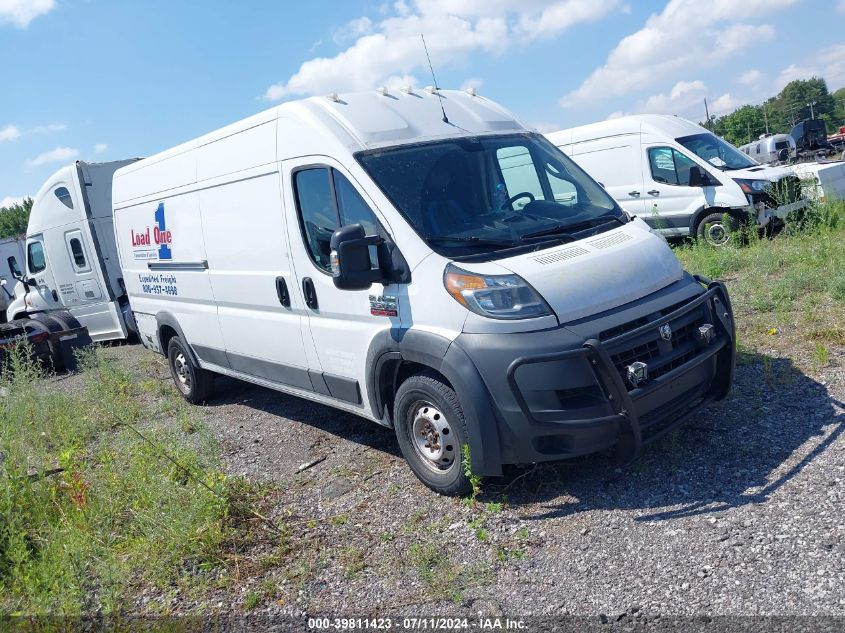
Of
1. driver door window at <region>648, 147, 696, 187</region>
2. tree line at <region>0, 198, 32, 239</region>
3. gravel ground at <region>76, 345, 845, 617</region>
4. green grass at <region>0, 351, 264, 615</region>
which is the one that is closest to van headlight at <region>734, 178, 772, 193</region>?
driver door window at <region>648, 147, 696, 187</region>

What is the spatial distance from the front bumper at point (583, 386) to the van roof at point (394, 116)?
1748mm

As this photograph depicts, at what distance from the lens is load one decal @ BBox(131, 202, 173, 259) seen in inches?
293

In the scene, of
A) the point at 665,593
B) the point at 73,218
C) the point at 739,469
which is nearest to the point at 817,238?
the point at 739,469

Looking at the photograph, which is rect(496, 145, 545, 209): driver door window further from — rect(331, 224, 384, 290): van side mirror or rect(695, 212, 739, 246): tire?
rect(695, 212, 739, 246): tire

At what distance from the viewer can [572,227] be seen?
187 inches

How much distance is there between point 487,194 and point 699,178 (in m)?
8.30

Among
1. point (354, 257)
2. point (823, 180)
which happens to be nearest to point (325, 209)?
point (354, 257)

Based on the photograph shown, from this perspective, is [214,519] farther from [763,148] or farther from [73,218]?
[763,148]

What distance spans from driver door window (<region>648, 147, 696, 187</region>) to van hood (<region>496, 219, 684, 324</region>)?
27.0 ft

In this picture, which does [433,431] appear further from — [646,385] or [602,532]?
[646,385]

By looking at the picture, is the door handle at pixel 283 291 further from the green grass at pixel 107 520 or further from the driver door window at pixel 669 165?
the driver door window at pixel 669 165

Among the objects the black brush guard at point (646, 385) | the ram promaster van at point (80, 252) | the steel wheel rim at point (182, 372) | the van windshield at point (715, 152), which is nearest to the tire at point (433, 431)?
the black brush guard at point (646, 385)

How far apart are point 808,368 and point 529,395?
288 centimetres

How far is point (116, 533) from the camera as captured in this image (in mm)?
4816
